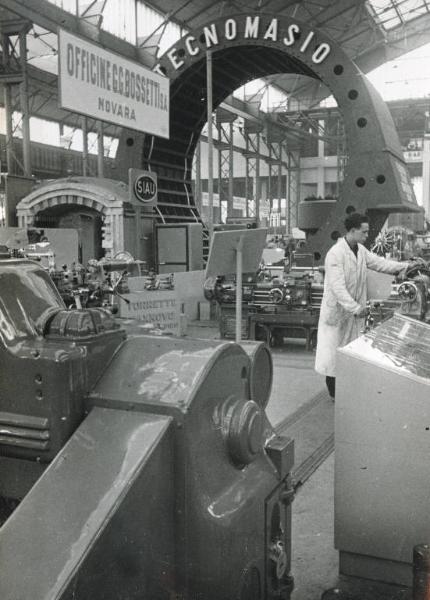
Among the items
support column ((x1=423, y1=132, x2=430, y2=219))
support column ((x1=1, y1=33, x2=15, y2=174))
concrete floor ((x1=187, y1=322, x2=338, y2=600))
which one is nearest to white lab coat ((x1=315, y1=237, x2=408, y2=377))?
concrete floor ((x1=187, y1=322, x2=338, y2=600))

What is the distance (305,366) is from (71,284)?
2371 millimetres

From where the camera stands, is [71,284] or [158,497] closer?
[158,497]

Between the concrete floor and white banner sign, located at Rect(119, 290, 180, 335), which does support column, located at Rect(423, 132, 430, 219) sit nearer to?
white banner sign, located at Rect(119, 290, 180, 335)

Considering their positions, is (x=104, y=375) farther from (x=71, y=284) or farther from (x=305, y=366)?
(x=305, y=366)

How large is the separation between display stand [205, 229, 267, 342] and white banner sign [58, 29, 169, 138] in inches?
87.9

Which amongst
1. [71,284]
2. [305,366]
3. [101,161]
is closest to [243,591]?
[71,284]

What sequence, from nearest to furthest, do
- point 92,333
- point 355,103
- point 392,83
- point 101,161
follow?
point 92,333, point 355,103, point 101,161, point 392,83

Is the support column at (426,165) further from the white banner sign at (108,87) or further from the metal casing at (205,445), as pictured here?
the metal casing at (205,445)

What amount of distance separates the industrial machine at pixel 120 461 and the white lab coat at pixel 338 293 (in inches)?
102

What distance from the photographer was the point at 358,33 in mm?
19219

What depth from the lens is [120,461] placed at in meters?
1.20

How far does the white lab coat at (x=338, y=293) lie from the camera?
4.07 metres

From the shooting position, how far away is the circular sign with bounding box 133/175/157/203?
7168 millimetres

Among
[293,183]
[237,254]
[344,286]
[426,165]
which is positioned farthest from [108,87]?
[293,183]
